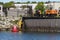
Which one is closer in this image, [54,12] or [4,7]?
[54,12]

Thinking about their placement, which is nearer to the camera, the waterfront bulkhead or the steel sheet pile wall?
the waterfront bulkhead

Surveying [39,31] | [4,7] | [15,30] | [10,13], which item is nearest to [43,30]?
[39,31]

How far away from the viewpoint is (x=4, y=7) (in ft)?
413

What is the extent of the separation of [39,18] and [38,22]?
757mm

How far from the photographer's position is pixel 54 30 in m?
70.6

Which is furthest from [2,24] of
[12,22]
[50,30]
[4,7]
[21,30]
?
[4,7]

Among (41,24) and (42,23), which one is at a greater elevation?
(42,23)

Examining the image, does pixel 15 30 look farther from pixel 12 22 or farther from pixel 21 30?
pixel 12 22

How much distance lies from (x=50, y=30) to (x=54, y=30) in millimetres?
820

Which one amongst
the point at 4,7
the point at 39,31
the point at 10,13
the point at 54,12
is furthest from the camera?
the point at 4,7

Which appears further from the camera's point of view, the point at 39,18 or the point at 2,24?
the point at 2,24

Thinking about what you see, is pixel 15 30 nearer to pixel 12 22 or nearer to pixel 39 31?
pixel 39 31

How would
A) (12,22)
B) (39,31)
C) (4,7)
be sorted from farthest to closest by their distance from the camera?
(4,7) → (12,22) → (39,31)

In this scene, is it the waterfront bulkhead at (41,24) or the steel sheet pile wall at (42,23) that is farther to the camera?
the steel sheet pile wall at (42,23)
